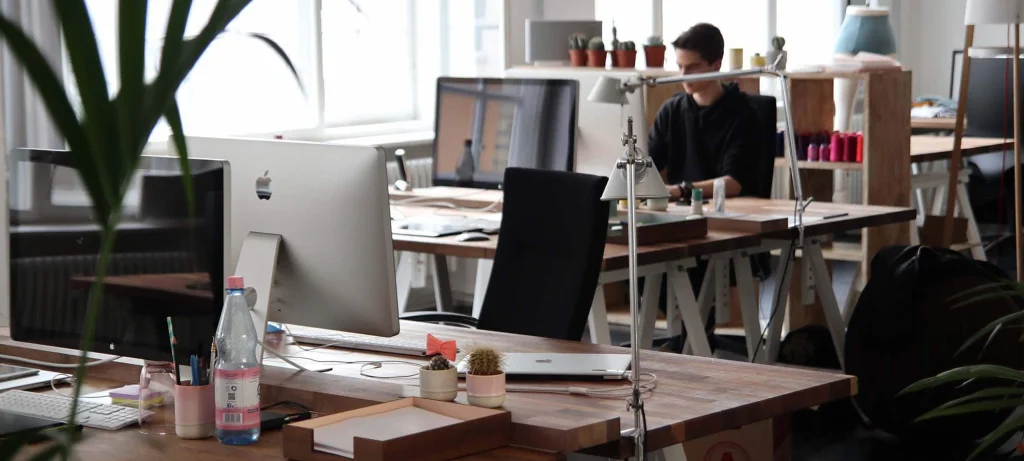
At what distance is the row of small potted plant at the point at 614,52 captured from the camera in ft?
18.0

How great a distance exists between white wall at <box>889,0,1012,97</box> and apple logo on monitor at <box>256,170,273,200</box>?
7467 millimetres

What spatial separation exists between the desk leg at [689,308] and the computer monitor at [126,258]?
1.94 metres

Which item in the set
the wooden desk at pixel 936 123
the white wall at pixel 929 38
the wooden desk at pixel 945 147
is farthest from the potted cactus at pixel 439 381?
the white wall at pixel 929 38

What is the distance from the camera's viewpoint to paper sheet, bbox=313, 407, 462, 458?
1614mm

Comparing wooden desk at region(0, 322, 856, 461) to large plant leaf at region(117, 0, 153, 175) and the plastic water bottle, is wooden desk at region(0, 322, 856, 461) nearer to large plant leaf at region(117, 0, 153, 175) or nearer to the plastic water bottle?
the plastic water bottle

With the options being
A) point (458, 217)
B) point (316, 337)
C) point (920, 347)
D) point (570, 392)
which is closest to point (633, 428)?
point (570, 392)

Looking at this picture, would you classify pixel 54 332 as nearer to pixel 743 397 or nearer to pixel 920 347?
pixel 743 397

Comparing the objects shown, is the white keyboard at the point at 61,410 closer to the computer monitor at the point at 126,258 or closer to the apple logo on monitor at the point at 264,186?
the computer monitor at the point at 126,258

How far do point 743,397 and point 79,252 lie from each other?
1.02m

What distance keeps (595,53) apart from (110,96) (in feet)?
16.7

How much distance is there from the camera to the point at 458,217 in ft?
13.1

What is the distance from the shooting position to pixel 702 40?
4516mm

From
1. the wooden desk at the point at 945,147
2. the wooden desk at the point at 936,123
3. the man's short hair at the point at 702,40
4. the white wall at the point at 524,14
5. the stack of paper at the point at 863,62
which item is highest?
the white wall at the point at 524,14

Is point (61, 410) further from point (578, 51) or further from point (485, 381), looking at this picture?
point (578, 51)
